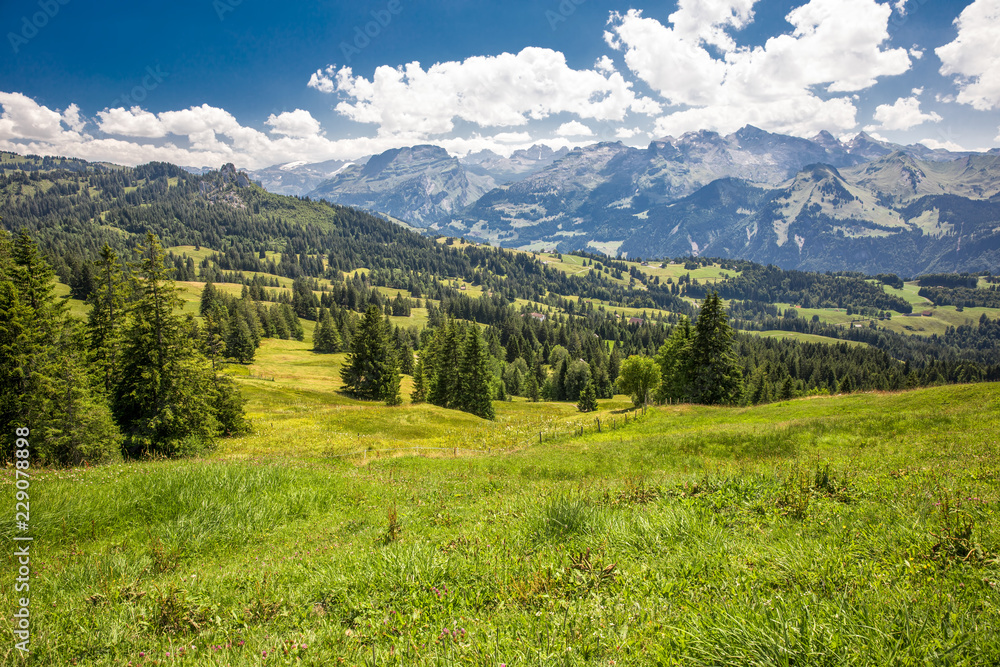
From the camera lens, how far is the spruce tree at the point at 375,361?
231 feet

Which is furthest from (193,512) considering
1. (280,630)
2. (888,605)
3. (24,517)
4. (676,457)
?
(676,457)

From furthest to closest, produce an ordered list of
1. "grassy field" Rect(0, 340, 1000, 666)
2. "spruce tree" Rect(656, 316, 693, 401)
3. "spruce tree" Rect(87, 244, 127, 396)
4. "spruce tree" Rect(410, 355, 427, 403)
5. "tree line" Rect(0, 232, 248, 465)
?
"spruce tree" Rect(410, 355, 427, 403), "spruce tree" Rect(656, 316, 693, 401), "spruce tree" Rect(87, 244, 127, 396), "tree line" Rect(0, 232, 248, 465), "grassy field" Rect(0, 340, 1000, 666)

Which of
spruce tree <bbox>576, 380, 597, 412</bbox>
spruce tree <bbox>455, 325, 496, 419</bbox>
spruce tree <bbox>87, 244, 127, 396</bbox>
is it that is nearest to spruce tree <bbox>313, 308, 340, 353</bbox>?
spruce tree <bbox>455, 325, 496, 419</bbox>

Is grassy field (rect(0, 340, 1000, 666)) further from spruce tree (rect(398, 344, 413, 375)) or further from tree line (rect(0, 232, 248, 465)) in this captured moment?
spruce tree (rect(398, 344, 413, 375))

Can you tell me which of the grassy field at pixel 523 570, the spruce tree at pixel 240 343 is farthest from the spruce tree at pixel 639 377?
the spruce tree at pixel 240 343

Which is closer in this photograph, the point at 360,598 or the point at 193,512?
the point at 360,598

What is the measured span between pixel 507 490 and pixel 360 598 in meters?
8.64

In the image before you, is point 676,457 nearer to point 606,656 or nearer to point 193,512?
point 606,656

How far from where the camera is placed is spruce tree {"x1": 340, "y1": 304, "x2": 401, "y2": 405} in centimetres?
7031

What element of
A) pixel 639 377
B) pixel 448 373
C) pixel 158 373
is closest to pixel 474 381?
pixel 448 373

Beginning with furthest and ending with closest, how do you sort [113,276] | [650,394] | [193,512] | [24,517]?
[650,394] < [113,276] < [193,512] < [24,517]

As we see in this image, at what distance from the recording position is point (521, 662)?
149 inches

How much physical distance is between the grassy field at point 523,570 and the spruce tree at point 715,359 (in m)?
40.3

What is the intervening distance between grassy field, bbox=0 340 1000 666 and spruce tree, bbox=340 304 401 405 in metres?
57.9
